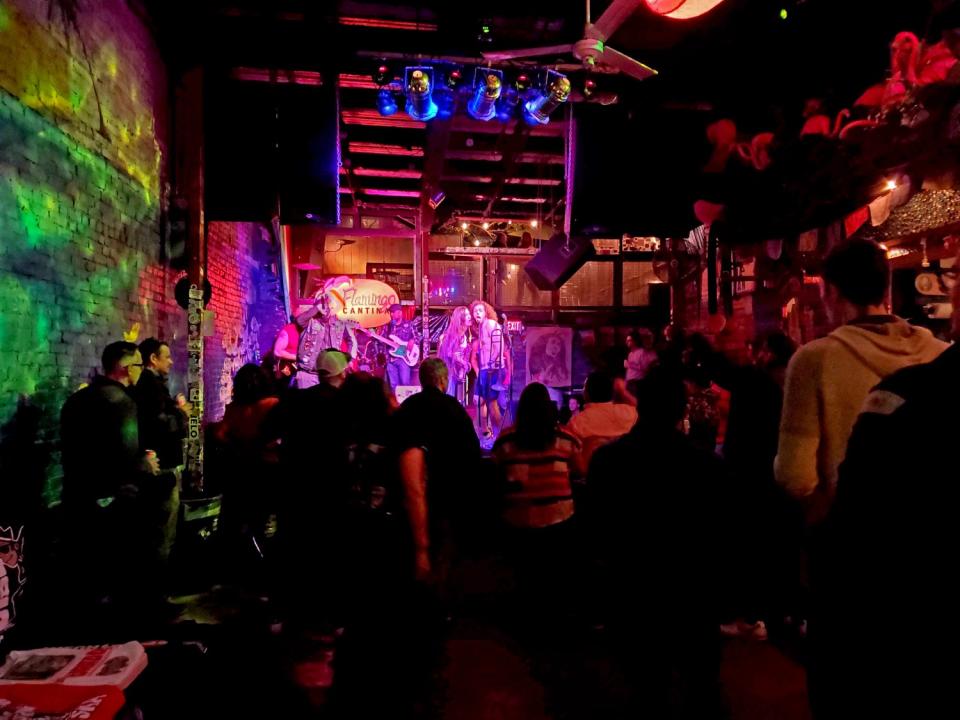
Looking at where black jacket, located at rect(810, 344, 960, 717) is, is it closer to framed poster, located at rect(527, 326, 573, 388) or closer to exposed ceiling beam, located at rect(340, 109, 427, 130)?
exposed ceiling beam, located at rect(340, 109, 427, 130)

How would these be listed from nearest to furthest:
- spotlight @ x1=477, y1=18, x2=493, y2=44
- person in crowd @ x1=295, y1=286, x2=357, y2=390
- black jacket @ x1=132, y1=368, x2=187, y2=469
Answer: black jacket @ x1=132, y1=368, x2=187, y2=469 < spotlight @ x1=477, y1=18, x2=493, y2=44 < person in crowd @ x1=295, y1=286, x2=357, y2=390

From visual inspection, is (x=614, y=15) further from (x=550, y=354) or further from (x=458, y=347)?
(x=550, y=354)

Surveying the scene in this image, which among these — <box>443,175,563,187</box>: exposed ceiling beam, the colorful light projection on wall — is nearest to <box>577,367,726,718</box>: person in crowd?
the colorful light projection on wall

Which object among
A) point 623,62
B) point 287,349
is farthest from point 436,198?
point 623,62

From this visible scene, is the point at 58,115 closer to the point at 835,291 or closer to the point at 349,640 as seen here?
the point at 349,640

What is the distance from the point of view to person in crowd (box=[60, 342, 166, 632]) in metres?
4.19

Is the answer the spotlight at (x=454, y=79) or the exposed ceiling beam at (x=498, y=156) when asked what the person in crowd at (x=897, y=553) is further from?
the exposed ceiling beam at (x=498, y=156)

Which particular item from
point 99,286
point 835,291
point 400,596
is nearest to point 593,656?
point 400,596

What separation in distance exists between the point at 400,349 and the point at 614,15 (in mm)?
8127

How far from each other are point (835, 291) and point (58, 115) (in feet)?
16.7

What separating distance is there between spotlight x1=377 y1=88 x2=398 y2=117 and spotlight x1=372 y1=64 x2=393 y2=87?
26 cm

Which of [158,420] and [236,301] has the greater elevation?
[236,301]

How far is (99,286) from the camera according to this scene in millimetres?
5195

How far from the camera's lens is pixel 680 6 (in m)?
3.92
